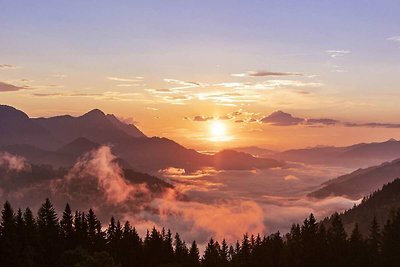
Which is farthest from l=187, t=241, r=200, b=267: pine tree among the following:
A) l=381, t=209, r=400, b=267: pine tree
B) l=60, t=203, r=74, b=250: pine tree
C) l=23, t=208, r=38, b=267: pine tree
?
l=381, t=209, r=400, b=267: pine tree

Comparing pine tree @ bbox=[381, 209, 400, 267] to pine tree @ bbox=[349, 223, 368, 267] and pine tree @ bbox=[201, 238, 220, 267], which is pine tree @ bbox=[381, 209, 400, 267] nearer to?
pine tree @ bbox=[349, 223, 368, 267]

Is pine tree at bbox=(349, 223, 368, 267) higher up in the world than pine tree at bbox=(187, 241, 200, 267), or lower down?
higher up

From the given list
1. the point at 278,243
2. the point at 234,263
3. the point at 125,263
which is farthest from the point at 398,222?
the point at 125,263

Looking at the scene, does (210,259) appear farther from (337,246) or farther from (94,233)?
(337,246)

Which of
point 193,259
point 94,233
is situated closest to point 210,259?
point 193,259

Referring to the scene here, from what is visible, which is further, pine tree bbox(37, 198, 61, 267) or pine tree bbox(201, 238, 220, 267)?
pine tree bbox(201, 238, 220, 267)

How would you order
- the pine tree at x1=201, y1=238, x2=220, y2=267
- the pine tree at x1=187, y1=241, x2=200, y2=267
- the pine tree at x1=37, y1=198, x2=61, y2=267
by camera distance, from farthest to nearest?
the pine tree at x1=187, y1=241, x2=200, y2=267 < the pine tree at x1=201, y1=238, x2=220, y2=267 < the pine tree at x1=37, y1=198, x2=61, y2=267

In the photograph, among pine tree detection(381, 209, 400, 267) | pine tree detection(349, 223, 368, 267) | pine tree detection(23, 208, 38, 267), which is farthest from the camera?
pine tree detection(349, 223, 368, 267)

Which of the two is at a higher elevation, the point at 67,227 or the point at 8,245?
the point at 8,245

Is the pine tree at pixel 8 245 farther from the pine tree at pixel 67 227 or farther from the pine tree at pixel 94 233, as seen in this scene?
the pine tree at pixel 94 233

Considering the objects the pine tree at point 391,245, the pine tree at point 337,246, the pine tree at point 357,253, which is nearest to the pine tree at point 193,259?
the pine tree at point 337,246

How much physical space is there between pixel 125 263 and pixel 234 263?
2826 cm

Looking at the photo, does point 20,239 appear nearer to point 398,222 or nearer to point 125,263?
point 125,263

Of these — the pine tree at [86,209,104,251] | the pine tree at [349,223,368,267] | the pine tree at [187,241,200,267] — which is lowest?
the pine tree at [187,241,200,267]
